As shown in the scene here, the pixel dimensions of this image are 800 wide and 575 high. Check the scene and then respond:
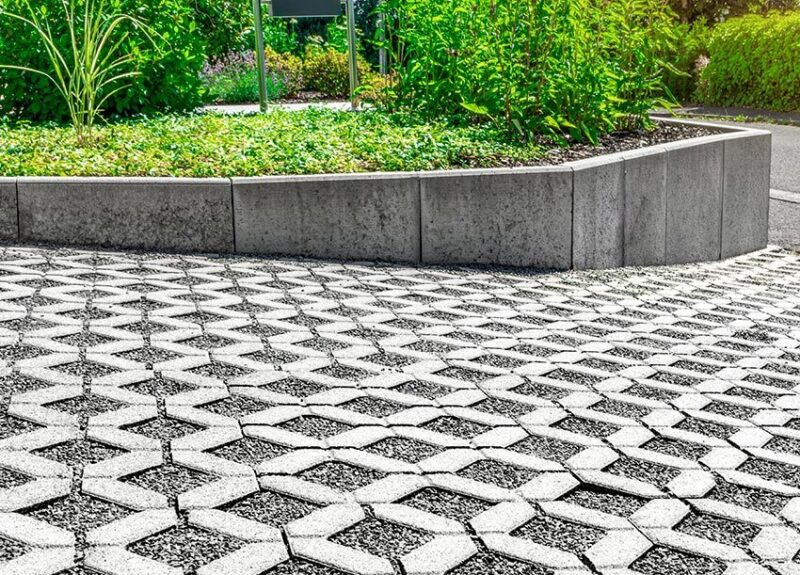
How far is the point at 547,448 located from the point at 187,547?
1.38m

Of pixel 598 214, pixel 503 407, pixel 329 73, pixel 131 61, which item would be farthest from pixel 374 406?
pixel 329 73

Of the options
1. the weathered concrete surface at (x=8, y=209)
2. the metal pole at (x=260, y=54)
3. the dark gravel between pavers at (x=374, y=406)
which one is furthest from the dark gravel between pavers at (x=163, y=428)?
the metal pole at (x=260, y=54)

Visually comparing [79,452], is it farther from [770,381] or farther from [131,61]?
[131,61]

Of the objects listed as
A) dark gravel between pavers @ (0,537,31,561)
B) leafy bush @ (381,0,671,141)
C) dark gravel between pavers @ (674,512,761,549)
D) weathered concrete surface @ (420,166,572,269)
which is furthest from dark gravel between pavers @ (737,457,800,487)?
leafy bush @ (381,0,671,141)

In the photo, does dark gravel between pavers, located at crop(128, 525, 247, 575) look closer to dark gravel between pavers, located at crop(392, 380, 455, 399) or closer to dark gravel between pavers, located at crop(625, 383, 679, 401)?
dark gravel between pavers, located at crop(392, 380, 455, 399)

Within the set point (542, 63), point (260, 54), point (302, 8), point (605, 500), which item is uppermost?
point (302, 8)

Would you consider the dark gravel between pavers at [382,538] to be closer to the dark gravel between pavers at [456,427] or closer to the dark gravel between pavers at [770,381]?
the dark gravel between pavers at [456,427]

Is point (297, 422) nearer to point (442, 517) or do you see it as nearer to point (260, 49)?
point (442, 517)

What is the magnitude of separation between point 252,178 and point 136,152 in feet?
4.88

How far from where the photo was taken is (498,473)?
356 centimetres

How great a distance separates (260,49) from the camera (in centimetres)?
1273

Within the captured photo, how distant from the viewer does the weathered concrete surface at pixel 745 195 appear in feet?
29.3

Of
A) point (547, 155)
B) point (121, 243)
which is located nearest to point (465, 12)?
point (547, 155)

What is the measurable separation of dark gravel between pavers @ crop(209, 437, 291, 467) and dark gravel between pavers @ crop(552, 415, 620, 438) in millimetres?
1049
